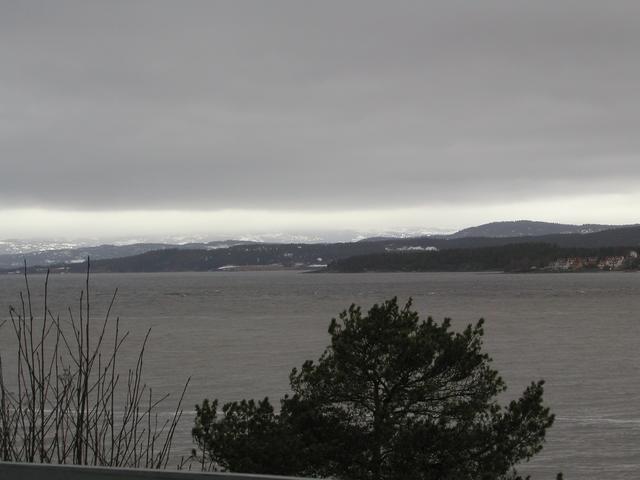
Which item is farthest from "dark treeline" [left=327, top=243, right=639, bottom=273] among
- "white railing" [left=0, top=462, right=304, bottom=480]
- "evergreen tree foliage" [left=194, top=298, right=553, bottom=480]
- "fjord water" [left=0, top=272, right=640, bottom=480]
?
"white railing" [left=0, top=462, right=304, bottom=480]

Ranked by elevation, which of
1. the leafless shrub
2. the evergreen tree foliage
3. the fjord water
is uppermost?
the leafless shrub

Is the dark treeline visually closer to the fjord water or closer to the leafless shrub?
the fjord water

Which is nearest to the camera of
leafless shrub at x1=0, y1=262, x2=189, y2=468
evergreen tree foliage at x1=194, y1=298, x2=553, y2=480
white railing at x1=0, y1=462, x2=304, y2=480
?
white railing at x1=0, y1=462, x2=304, y2=480

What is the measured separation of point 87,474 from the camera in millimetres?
2820

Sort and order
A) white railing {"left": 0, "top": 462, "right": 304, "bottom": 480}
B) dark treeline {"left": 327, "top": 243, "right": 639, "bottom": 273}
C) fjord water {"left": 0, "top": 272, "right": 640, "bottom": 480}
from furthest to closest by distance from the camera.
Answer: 1. dark treeline {"left": 327, "top": 243, "right": 639, "bottom": 273}
2. fjord water {"left": 0, "top": 272, "right": 640, "bottom": 480}
3. white railing {"left": 0, "top": 462, "right": 304, "bottom": 480}

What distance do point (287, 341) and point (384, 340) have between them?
114 feet

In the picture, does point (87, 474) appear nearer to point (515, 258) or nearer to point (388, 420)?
point (388, 420)

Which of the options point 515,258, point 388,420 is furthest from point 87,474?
point 515,258

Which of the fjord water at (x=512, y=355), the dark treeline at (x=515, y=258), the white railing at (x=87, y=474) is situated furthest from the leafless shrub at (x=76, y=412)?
the dark treeline at (x=515, y=258)

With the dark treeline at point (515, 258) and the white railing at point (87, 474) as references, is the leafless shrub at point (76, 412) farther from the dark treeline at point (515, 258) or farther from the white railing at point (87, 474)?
the dark treeline at point (515, 258)

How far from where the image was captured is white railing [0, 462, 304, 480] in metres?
2.68

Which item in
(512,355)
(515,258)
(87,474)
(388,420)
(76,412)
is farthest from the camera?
(515,258)

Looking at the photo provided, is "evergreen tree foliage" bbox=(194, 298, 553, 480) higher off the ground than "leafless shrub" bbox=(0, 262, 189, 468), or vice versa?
"leafless shrub" bbox=(0, 262, 189, 468)

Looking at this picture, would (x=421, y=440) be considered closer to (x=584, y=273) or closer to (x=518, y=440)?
(x=518, y=440)
